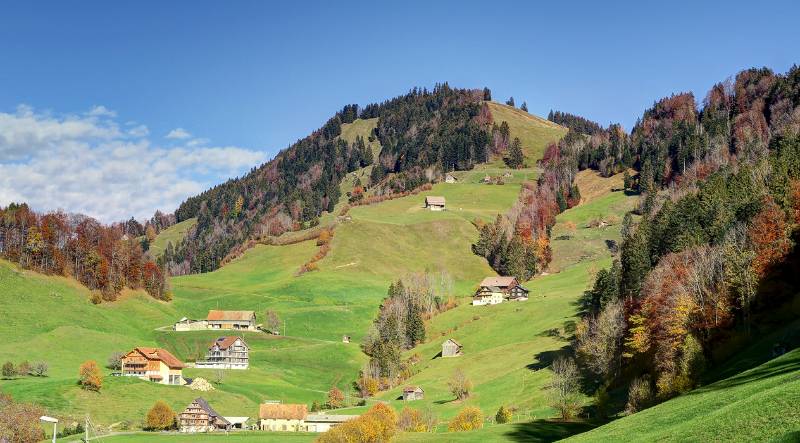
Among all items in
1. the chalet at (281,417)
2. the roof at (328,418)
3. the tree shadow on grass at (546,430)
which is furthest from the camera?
the roof at (328,418)

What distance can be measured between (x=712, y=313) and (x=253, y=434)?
57.6 metres

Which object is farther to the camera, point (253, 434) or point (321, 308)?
point (321, 308)

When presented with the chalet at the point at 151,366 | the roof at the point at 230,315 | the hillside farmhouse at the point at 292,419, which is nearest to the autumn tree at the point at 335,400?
the hillside farmhouse at the point at 292,419

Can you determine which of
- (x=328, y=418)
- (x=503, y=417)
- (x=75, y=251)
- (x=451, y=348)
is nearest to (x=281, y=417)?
(x=328, y=418)

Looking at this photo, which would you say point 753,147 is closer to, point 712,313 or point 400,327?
point 400,327

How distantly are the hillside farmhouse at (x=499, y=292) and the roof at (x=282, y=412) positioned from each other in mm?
78651

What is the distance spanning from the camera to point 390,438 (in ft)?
267

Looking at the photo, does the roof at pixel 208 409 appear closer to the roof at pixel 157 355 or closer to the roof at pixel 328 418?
the roof at pixel 328 418

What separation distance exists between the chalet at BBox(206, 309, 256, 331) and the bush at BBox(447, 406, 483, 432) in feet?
320

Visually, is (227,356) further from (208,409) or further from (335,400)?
(208,409)

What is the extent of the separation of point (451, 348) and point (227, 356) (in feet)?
143

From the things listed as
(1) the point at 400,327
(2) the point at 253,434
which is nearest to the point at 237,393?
(2) the point at 253,434

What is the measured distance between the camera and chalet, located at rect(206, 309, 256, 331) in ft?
582

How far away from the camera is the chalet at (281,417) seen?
10712 cm
